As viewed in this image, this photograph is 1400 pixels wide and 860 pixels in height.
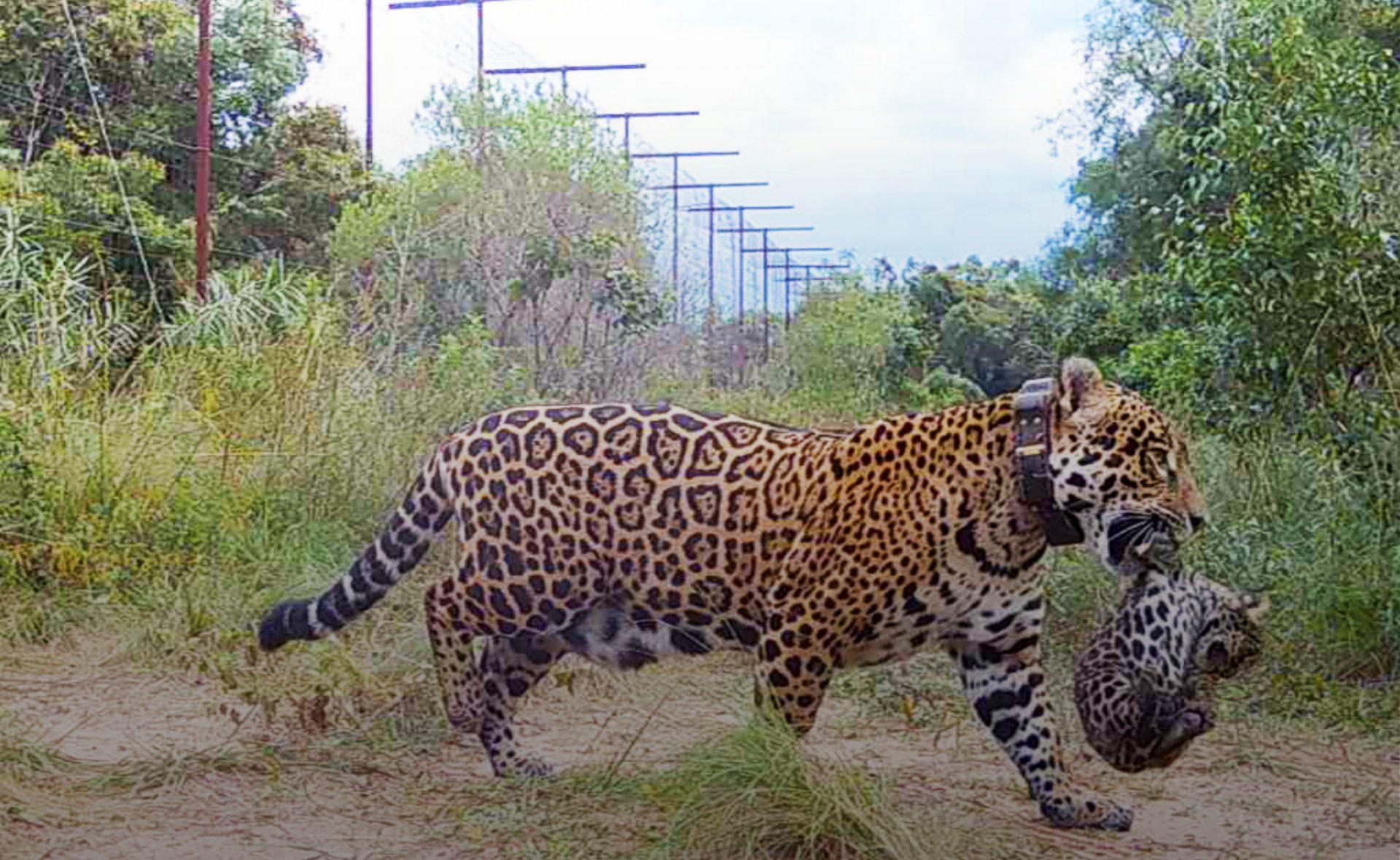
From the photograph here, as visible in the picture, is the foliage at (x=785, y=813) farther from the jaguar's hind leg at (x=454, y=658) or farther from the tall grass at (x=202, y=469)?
the tall grass at (x=202, y=469)

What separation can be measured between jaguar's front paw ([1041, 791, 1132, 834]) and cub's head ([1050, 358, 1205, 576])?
67 centimetres

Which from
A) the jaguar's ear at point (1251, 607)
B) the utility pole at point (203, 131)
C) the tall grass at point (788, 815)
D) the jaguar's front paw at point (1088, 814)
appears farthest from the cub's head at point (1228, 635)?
the utility pole at point (203, 131)

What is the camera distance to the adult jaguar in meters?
4.40

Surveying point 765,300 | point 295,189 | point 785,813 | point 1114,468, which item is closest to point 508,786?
point 785,813

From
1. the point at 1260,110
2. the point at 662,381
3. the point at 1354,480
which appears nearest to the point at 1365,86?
A: the point at 1260,110

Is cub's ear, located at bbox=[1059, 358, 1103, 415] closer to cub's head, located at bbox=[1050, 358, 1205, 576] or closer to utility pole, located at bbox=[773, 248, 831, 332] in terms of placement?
cub's head, located at bbox=[1050, 358, 1205, 576]

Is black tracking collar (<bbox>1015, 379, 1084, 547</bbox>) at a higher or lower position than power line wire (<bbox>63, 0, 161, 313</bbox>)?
lower

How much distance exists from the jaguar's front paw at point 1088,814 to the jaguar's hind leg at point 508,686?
1.44 m

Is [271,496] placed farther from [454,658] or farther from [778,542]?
[778,542]

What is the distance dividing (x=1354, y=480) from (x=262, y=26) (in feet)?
63.7

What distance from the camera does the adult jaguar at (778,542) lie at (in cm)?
440

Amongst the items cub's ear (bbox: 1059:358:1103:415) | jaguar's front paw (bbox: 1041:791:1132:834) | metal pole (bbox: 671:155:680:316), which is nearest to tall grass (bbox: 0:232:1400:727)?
jaguar's front paw (bbox: 1041:791:1132:834)

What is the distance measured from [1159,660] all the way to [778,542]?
103cm

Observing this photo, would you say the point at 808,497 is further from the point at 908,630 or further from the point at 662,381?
the point at 662,381
